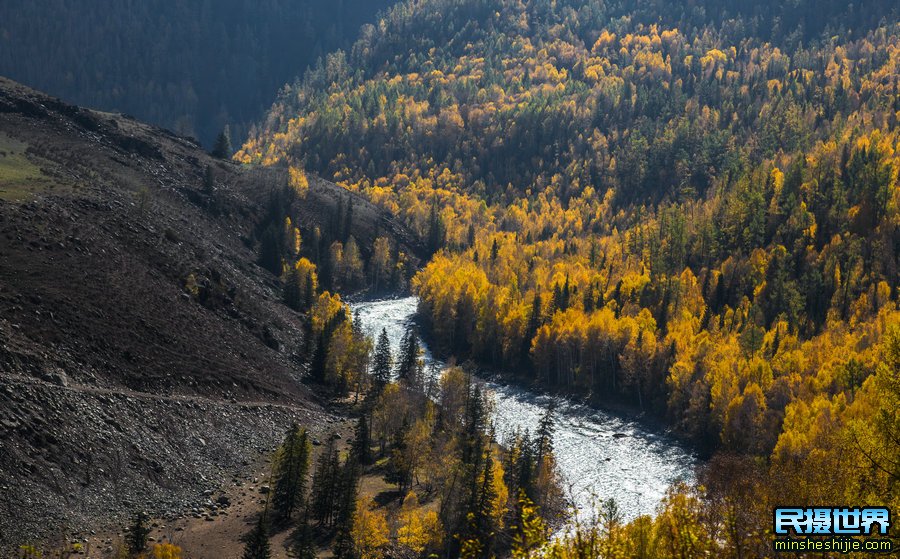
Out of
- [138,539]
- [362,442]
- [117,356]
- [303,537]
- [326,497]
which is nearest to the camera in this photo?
[138,539]

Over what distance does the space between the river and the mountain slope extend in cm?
3721

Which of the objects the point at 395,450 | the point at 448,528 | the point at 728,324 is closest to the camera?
the point at 448,528

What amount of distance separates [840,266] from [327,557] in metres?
132

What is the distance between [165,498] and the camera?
8650cm

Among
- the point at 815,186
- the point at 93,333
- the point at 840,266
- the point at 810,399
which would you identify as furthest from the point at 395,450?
the point at 815,186

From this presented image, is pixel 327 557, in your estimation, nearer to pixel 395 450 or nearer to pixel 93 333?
pixel 395 450

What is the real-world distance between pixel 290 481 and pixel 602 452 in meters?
52.2

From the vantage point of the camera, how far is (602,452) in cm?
11988

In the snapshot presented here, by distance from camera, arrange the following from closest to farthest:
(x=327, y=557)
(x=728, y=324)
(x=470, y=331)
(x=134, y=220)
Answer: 1. (x=327, y=557)
2. (x=134, y=220)
3. (x=728, y=324)
4. (x=470, y=331)

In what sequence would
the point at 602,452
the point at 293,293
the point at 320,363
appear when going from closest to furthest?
the point at 602,452 → the point at 320,363 → the point at 293,293

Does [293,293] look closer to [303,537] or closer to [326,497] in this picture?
[326,497]

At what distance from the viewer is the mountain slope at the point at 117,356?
3179 inches

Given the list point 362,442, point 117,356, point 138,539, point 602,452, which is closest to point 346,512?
point 138,539

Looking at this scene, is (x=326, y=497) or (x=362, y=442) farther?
(x=362, y=442)
